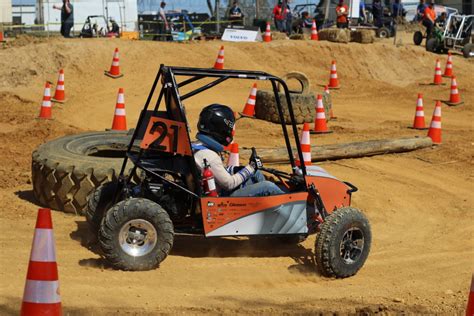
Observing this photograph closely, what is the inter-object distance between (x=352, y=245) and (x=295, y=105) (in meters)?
8.08

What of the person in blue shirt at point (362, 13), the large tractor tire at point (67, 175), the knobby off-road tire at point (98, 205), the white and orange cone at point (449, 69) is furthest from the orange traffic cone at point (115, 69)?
the person in blue shirt at point (362, 13)

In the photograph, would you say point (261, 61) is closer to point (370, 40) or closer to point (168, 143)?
point (370, 40)

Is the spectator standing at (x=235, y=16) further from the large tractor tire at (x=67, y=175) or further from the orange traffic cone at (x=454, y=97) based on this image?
the large tractor tire at (x=67, y=175)

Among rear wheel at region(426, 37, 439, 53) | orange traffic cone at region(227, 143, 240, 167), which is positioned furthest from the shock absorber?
rear wheel at region(426, 37, 439, 53)

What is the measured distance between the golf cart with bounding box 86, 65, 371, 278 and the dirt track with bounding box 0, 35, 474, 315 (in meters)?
0.22

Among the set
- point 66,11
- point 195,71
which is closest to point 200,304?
point 195,71

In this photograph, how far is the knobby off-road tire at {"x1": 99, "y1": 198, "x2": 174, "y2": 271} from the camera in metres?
6.66

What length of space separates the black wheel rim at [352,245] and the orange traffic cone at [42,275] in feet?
10.2

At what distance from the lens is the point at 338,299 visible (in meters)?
6.27

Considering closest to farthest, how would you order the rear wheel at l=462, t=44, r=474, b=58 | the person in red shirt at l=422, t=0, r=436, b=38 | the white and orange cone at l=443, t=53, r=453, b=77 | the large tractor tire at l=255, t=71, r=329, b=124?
the large tractor tire at l=255, t=71, r=329, b=124, the white and orange cone at l=443, t=53, r=453, b=77, the rear wheel at l=462, t=44, r=474, b=58, the person in red shirt at l=422, t=0, r=436, b=38

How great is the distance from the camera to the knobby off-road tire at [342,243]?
6.86m

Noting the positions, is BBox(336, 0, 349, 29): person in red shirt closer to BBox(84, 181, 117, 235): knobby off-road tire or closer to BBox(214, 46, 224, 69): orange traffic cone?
BBox(214, 46, 224, 69): orange traffic cone

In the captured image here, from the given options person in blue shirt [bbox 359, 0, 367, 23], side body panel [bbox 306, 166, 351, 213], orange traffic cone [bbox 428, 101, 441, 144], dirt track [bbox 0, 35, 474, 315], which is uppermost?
person in blue shirt [bbox 359, 0, 367, 23]

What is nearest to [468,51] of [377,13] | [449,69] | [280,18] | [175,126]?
[449,69]
